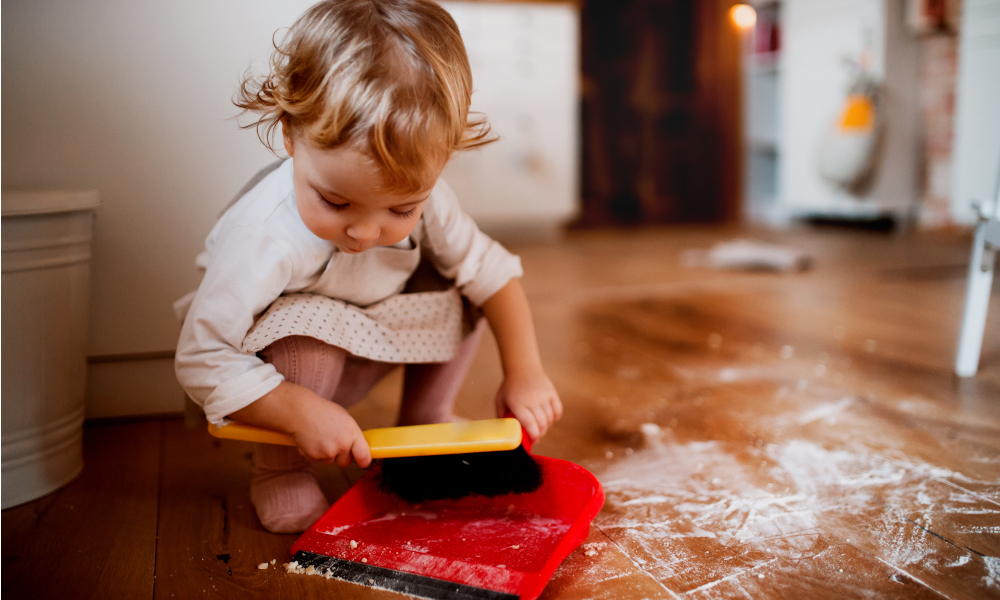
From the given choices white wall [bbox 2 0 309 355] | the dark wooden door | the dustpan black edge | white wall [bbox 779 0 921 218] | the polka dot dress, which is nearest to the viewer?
the dustpan black edge

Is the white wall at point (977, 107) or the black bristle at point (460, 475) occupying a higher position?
the white wall at point (977, 107)

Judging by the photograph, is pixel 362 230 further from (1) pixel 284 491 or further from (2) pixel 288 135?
(1) pixel 284 491

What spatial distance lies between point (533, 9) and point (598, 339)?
173cm

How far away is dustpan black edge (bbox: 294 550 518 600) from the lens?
514mm

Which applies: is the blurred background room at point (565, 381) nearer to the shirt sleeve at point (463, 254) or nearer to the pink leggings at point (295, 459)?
the pink leggings at point (295, 459)

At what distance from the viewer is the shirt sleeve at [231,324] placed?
59 cm

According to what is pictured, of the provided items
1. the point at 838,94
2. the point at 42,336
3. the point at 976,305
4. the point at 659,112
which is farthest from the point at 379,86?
the point at 659,112

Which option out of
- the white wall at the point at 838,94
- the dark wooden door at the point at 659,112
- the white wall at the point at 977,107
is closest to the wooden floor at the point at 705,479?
the white wall at the point at 977,107

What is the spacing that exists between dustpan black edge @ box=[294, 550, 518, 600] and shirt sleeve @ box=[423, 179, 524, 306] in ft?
0.94

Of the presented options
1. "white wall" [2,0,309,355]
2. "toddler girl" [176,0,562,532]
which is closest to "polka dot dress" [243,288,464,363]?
"toddler girl" [176,0,562,532]

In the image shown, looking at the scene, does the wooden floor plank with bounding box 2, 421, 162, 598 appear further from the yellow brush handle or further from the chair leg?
the chair leg

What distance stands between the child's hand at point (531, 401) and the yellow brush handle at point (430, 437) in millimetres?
67

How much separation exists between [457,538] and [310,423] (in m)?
0.15

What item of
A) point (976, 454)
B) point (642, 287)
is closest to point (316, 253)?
point (976, 454)
